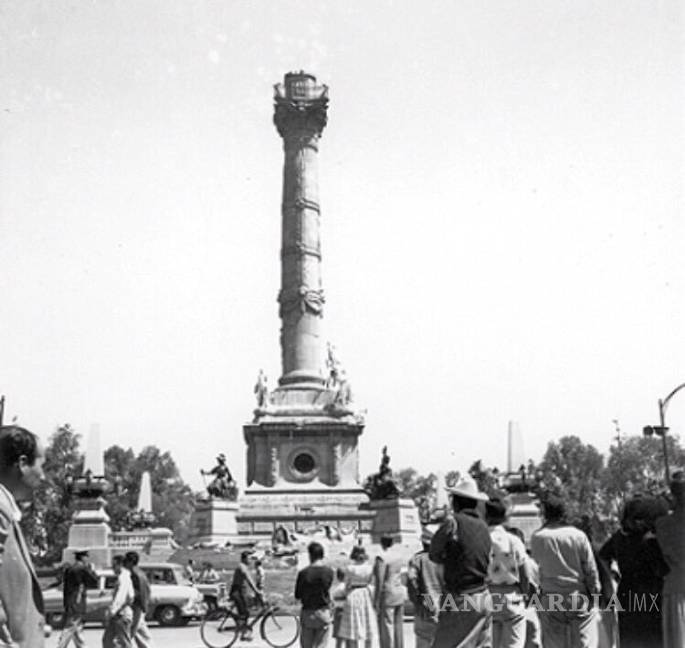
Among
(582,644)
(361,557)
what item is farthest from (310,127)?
(582,644)

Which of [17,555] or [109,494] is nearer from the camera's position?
[17,555]

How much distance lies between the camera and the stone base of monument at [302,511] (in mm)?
40250

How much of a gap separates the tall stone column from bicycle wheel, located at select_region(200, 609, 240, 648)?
3019 centimetres

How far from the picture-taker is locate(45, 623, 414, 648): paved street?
14.6m

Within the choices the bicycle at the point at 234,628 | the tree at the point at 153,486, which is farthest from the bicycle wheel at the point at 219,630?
the tree at the point at 153,486

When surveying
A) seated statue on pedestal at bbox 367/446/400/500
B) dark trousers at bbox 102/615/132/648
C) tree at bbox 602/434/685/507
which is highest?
tree at bbox 602/434/685/507

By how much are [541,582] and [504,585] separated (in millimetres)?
309

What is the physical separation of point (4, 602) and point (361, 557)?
7767 millimetres

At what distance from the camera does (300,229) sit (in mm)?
46688

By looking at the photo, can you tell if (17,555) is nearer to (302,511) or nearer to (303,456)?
(302,511)

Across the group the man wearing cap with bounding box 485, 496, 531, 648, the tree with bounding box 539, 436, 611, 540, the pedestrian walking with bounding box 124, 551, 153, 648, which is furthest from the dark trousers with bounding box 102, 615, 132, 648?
the tree with bounding box 539, 436, 611, 540

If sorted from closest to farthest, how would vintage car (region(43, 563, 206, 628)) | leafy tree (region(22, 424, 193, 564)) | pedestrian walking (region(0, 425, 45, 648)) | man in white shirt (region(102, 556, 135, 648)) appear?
pedestrian walking (region(0, 425, 45, 648))
man in white shirt (region(102, 556, 135, 648))
vintage car (region(43, 563, 206, 628))
leafy tree (region(22, 424, 193, 564))

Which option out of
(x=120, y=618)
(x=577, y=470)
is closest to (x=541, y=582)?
(x=120, y=618)

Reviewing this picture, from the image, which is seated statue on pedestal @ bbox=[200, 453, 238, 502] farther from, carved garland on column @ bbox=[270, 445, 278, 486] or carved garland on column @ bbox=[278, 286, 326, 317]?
carved garland on column @ bbox=[278, 286, 326, 317]
